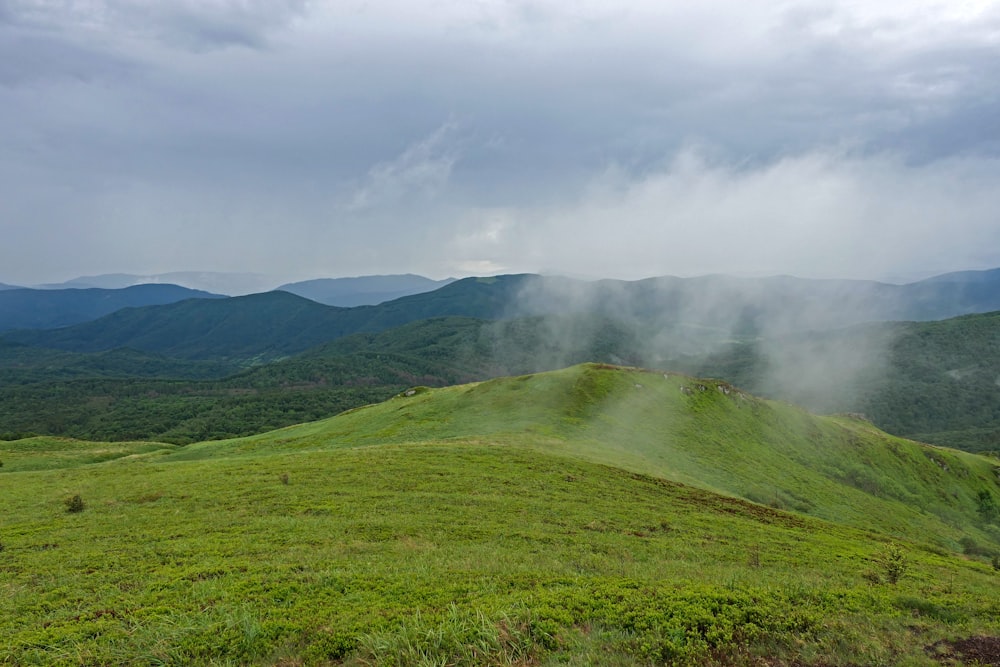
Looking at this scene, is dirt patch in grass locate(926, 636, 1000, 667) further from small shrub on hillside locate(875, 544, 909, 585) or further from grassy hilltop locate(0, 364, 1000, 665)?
small shrub on hillside locate(875, 544, 909, 585)

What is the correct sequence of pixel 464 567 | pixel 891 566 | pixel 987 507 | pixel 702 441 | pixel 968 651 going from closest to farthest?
pixel 968 651
pixel 464 567
pixel 891 566
pixel 702 441
pixel 987 507

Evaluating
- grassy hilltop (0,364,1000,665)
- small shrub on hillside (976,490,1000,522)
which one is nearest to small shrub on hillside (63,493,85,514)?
grassy hilltop (0,364,1000,665)

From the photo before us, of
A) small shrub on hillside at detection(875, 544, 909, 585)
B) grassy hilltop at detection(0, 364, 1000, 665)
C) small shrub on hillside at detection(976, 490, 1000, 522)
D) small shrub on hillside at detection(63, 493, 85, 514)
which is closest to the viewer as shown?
grassy hilltop at detection(0, 364, 1000, 665)

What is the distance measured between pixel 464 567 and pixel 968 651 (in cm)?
1353

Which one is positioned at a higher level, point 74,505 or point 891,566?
point 74,505

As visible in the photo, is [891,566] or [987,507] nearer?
[891,566]

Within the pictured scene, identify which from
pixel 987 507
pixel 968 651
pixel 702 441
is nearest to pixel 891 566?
pixel 968 651

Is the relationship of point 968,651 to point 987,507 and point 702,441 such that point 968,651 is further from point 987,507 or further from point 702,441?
point 987,507

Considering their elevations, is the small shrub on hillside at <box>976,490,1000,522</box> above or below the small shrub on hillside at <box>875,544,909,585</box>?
below

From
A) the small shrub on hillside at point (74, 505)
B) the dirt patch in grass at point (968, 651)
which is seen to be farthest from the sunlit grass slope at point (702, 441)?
the dirt patch in grass at point (968, 651)

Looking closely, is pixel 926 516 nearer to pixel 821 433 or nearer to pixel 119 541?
pixel 821 433

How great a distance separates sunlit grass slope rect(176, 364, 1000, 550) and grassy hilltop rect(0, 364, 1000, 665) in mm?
1191

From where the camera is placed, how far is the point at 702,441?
58094 mm

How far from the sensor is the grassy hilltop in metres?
10.6
